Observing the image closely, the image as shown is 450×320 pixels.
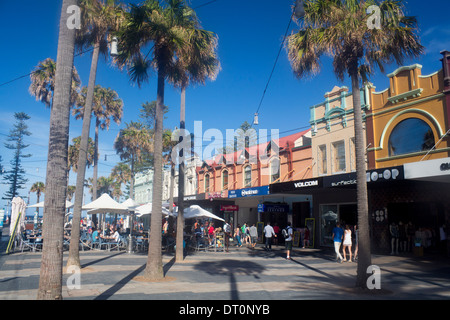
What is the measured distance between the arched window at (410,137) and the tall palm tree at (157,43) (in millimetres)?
12365

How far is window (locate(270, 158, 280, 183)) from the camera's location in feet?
85.9

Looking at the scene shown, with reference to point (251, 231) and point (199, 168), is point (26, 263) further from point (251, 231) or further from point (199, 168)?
point (199, 168)

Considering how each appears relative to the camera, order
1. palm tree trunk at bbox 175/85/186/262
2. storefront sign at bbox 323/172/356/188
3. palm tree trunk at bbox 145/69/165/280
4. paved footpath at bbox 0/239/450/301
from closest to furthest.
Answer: paved footpath at bbox 0/239/450/301
palm tree trunk at bbox 145/69/165/280
palm tree trunk at bbox 175/85/186/262
storefront sign at bbox 323/172/356/188

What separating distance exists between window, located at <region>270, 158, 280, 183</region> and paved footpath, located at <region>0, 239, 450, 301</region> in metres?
11.1

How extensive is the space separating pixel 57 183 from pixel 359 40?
8.90 m

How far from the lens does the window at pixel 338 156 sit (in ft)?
69.9

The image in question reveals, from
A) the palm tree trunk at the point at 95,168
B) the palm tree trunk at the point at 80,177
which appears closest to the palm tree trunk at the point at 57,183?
the palm tree trunk at the point at 80,177

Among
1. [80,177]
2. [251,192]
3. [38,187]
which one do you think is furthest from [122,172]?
[80,177]

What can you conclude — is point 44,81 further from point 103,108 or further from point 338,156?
point 338,156

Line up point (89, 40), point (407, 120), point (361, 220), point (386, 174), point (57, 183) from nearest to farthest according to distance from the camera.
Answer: point (57, 183), point (361, 220), point (89, 40), point (386, 174), point (407, 120)

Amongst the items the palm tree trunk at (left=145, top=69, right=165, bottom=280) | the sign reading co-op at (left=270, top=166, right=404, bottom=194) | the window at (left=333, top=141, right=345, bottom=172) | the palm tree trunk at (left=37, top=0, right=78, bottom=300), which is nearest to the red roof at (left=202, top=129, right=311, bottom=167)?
the window at (left=333, top=141, right=345, bottom=172)

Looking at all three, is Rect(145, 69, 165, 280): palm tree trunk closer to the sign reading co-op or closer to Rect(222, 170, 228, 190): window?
the sign reading co-op

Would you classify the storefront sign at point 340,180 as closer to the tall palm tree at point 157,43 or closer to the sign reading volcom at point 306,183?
the sign reading volcom at point 306,183

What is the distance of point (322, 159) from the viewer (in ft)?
74.4
